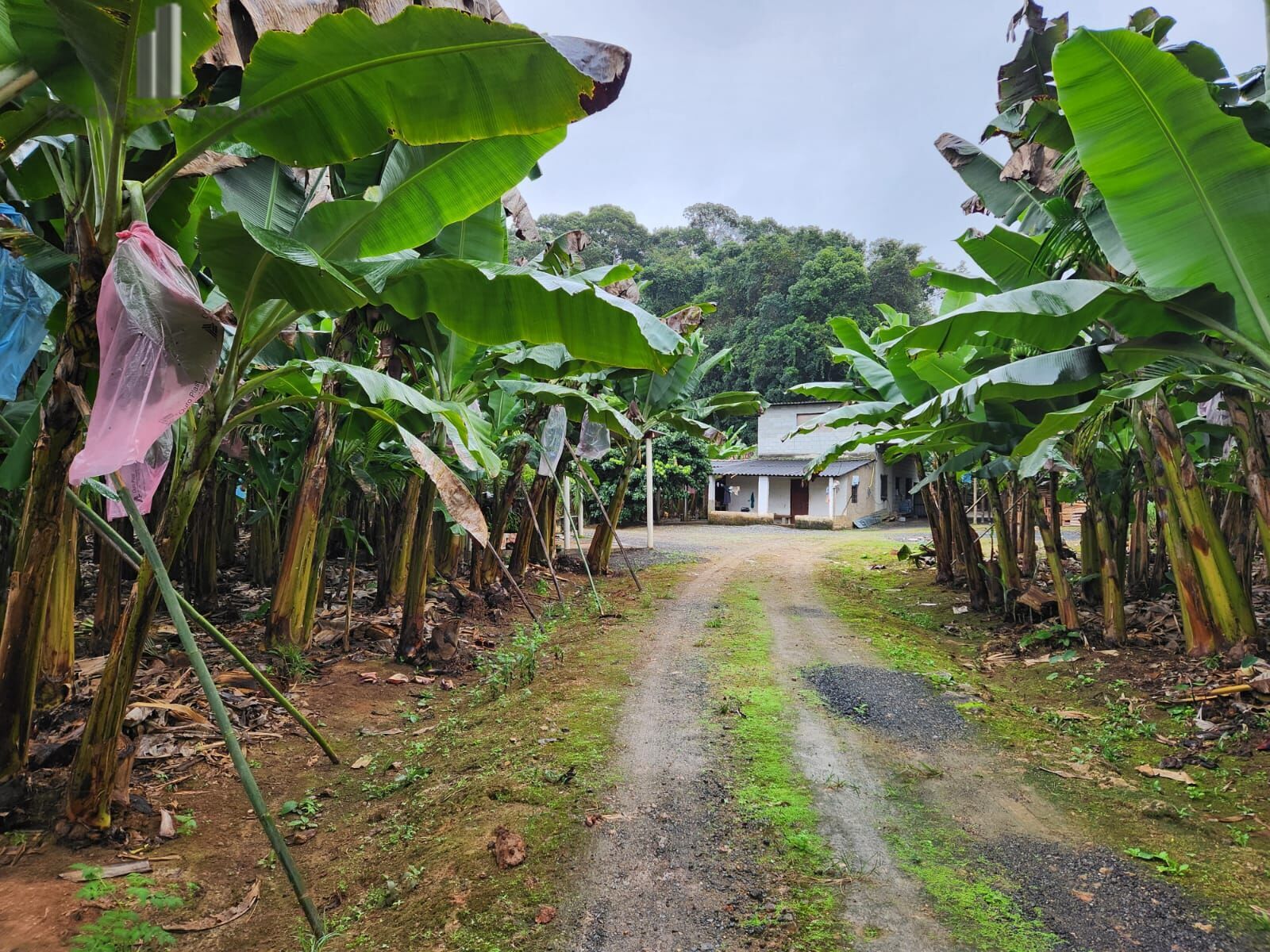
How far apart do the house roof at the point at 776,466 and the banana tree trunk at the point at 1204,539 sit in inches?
784

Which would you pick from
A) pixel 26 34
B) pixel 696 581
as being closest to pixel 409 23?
pixel 26 34

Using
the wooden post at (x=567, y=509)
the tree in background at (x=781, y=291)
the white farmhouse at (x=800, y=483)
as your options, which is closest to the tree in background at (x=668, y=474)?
the white farmhouse at (x=800, y=483)

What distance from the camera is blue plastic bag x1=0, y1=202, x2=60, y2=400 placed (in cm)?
253

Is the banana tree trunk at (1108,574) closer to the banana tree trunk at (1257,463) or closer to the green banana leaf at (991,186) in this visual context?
the banana tree trunk at (1257,463)

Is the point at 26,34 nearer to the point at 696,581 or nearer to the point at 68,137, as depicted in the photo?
the point at 68,137

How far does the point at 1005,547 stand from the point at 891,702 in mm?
4106

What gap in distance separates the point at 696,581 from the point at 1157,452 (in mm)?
7222

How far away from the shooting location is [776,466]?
28.4 metres

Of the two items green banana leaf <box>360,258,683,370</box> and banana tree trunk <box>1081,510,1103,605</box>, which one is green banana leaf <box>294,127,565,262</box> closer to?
green banana leaf <box>360,258,683,370</box>

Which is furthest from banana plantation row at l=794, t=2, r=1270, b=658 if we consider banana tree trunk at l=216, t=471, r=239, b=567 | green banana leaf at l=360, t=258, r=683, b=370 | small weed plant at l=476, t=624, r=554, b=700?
banana tree trunk at l=216, t=471, r=239, b=567

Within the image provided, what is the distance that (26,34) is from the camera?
2.25 meters

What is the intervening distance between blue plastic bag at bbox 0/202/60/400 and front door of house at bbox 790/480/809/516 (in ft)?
90.2

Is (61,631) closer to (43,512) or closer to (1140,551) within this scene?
(43,512)

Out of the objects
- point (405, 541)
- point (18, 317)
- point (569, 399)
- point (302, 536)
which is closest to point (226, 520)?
point (405, 541)
